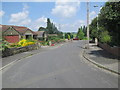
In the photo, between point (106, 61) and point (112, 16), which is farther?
point (106, 61)

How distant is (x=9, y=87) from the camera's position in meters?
6.79

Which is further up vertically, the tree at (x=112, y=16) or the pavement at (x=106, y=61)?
the tree at (x=112, y=16)

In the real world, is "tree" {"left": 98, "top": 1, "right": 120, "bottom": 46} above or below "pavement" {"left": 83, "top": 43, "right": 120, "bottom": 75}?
above

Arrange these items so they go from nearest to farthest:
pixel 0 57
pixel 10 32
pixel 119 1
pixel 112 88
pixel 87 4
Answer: pixel 112 88 → pixel 119 1 → pixel 0 57 → pixel 87 4 → pixel 10 32

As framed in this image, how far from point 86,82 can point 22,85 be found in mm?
2952

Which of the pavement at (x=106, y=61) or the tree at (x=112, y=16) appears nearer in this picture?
the pavement at (x=106, y=61)

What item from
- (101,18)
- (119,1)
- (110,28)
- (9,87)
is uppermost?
(119,1)

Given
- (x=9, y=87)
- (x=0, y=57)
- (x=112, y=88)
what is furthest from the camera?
(x=0, y=57)

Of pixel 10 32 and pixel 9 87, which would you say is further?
pixel 10 32

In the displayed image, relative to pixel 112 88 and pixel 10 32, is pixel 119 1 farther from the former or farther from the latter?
pixel 10 32

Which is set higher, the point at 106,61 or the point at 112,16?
the point at 112,16

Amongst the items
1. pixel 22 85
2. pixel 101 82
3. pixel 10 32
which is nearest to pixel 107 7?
pixel 101 82

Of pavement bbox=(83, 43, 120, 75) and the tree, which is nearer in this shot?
pavement bbox=(83, 43, 120, 75)

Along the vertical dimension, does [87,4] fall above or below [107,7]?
above
